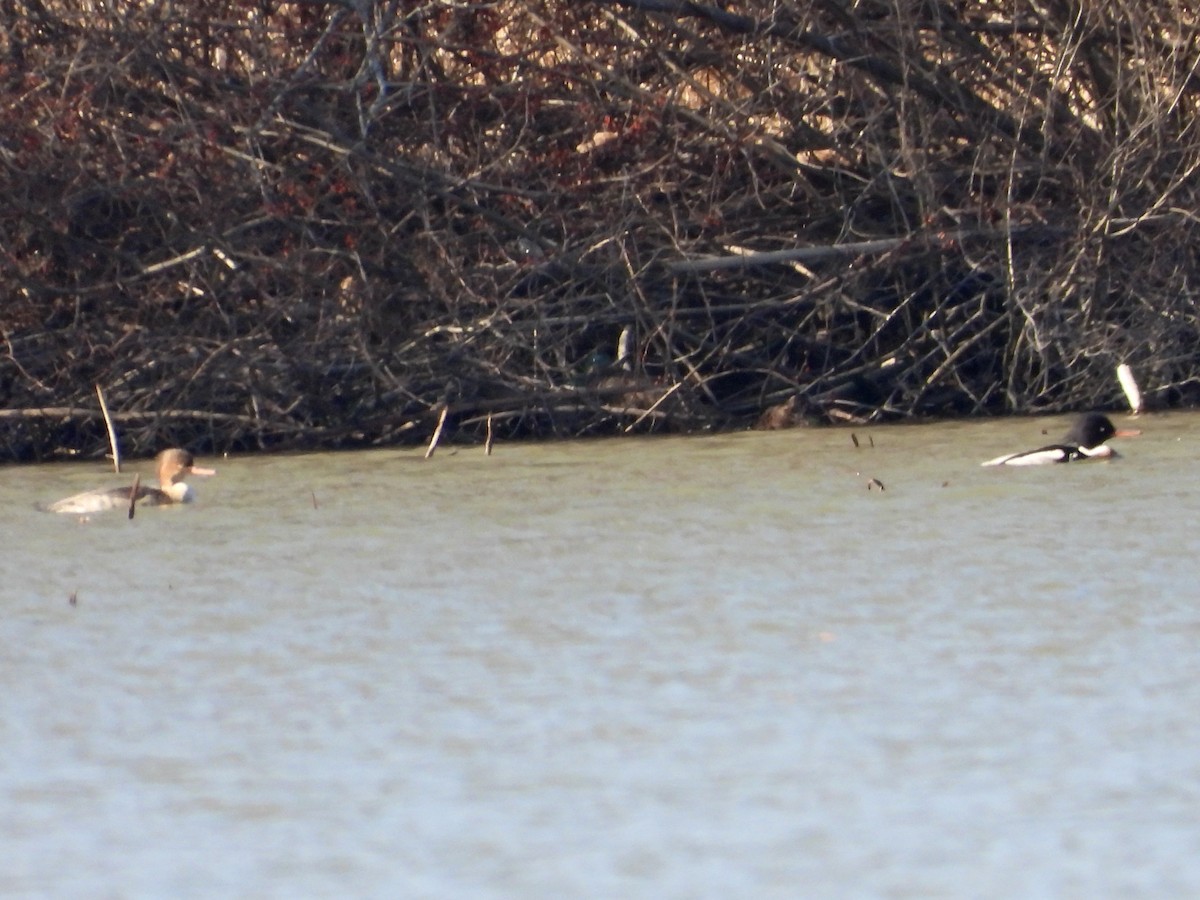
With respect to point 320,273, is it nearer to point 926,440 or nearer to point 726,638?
point 926,440

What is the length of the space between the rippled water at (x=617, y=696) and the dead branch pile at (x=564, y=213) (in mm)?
2534

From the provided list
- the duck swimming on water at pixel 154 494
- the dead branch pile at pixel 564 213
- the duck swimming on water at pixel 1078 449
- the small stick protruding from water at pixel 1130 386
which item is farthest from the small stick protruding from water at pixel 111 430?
the small stick protruding from water at pixel 1130 386

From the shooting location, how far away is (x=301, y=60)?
1102 cm

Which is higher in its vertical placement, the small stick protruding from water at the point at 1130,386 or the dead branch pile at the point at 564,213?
the dead branch pile at the point at 564,213

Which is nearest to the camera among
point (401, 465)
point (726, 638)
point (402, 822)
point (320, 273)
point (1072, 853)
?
point (1072, 853)

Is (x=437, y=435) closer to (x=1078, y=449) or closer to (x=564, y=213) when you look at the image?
(x=564, y=213)

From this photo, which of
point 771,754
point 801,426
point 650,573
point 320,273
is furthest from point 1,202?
point 771,754

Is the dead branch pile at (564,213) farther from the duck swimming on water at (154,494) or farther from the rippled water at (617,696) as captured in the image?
the rippled water at (617,696)

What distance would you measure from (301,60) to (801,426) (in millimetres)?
3175

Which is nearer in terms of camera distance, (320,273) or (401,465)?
(401,465)

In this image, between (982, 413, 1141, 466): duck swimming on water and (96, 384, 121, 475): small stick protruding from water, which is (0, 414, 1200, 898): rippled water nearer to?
(982, 413, 1141, 466): duck swimming on water

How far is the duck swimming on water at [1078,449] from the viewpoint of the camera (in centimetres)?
918

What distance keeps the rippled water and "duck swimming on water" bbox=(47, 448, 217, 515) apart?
0.59 feet

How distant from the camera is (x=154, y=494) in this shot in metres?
8.98
